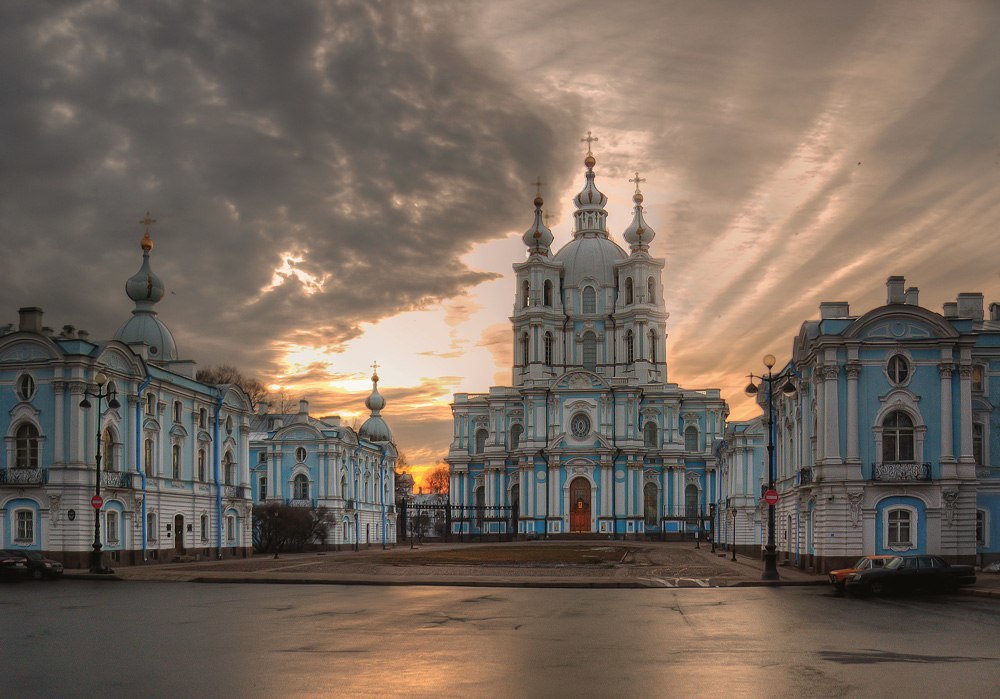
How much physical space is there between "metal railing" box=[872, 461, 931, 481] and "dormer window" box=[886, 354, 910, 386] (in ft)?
9.50

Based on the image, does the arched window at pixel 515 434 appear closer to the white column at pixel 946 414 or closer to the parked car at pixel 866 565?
the white column at pixel 946 414

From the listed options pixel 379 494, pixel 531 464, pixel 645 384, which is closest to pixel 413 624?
pixel 379 494

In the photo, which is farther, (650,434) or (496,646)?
(650,434)

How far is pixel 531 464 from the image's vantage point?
10212 cm

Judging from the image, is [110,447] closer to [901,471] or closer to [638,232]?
[901,471]

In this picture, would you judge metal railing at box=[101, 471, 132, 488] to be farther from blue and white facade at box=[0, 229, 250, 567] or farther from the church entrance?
the church entrance

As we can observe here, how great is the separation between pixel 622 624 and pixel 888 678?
7.88 m

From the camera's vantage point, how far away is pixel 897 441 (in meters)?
41.2

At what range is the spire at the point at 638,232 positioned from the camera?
4483 inches

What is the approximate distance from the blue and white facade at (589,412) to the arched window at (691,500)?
9cm

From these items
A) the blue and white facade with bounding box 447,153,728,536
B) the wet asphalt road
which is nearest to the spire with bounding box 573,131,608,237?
the blue and white facade with bounding box 447,153,728,536

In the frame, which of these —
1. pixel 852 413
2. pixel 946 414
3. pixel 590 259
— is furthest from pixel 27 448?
pixel 590 259

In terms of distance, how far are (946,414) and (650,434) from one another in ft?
219

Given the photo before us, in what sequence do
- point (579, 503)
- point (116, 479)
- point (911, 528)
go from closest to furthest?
point (911, 528)
point (116, 479)
point (579, 503)
